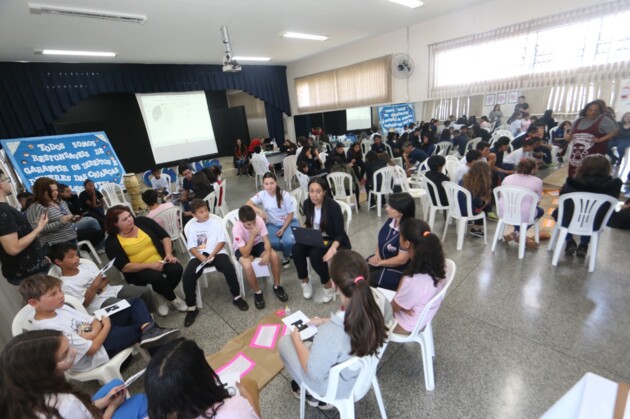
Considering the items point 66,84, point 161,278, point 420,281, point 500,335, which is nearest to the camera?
point 420,281

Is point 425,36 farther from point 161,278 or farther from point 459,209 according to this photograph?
point 161,278

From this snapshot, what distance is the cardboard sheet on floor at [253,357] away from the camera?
187 centimetres

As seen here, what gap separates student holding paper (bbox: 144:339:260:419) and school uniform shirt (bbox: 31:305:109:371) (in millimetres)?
1027

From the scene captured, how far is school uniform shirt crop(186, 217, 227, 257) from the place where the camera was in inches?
106

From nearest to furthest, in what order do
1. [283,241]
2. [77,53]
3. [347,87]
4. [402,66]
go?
[283,241] < [77,53] < [402,66] < [347,87]

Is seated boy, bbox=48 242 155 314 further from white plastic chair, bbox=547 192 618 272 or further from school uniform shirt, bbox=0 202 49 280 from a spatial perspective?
white plastic chair, bbox=547 192 618 272

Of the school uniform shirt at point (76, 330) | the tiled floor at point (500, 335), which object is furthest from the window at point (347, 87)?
the school uniform shirt at point (76, 330)

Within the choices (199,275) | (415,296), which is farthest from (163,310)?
(415,296)

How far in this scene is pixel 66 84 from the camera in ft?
20.7

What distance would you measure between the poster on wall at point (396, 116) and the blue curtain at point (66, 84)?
15.8ft

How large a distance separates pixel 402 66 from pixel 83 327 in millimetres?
7639

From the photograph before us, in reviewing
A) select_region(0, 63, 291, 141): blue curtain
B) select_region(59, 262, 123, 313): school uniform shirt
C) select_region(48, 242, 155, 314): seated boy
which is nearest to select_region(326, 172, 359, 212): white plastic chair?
select_region(48, 242, 155, 314): seated boy

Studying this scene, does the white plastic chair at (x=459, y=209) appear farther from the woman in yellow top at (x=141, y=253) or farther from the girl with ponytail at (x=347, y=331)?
the woman in yellow top at (x=141, y=253)

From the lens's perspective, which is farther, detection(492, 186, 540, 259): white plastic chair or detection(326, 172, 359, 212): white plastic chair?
detection(326, 172, 359, 212): white plastic chair
